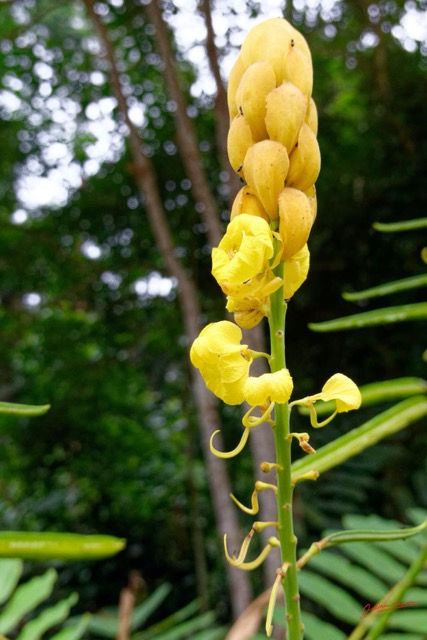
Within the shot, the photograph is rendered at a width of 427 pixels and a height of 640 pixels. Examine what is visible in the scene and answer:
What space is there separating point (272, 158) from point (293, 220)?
0.03 metres

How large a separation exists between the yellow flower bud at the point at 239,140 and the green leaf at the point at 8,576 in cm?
70

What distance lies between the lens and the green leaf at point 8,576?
83cm

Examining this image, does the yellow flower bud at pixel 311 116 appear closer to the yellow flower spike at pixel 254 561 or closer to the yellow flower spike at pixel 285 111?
the yellow flower spike at pixel 285 111

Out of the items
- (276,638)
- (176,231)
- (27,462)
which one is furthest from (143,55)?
(276,638)

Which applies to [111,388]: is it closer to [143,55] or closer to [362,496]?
[362,496]

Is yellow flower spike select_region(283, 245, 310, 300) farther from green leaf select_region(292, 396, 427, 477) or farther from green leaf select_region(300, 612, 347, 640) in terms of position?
green leaf select_region(300, 612, 347, 640)

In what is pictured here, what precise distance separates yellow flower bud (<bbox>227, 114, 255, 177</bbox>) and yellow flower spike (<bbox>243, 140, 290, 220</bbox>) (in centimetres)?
1

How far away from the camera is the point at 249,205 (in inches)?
13.3

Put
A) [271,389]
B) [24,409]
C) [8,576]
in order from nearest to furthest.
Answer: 1. [271,389]
2. [24,409]
3. [8,576]

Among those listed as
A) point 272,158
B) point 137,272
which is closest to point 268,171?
point 272,158

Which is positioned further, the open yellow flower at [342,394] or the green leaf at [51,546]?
the green leaf at [51,546]

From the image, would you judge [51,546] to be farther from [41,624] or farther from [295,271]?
[41,624]

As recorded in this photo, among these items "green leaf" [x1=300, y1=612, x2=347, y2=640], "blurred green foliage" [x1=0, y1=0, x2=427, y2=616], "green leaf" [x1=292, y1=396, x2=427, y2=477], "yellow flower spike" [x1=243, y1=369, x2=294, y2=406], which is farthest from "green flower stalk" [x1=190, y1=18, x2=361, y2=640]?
"blurred green foliage" [x1=0, y1=0, x2=427, y2=616]

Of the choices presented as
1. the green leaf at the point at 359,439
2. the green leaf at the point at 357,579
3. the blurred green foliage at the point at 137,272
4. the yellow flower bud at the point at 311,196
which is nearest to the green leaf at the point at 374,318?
the green leaf at the point at 359,439
